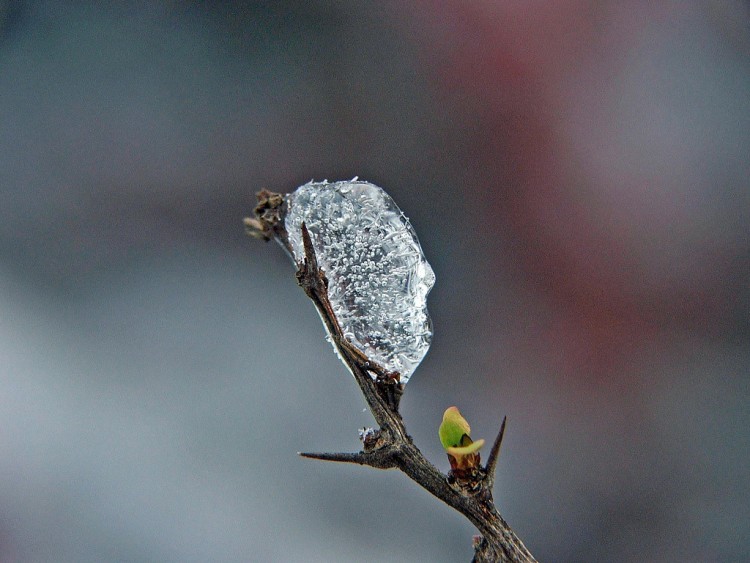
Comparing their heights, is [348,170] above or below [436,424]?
above

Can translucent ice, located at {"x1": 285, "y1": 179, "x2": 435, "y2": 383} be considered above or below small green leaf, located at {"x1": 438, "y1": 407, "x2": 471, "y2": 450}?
above

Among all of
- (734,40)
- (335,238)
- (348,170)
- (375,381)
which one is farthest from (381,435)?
(734,40)

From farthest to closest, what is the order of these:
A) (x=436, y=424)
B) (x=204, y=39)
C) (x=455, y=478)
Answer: (x=204, y=39)
(x=436, y=424)
(x=455, y=478)

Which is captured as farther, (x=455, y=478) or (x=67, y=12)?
(x=67, y=12)

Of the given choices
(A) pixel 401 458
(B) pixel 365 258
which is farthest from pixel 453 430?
(B) pixel 365 258

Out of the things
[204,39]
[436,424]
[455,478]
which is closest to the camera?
[455,478]

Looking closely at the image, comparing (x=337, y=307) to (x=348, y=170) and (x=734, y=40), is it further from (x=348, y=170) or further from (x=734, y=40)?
(x=734, y=40)
